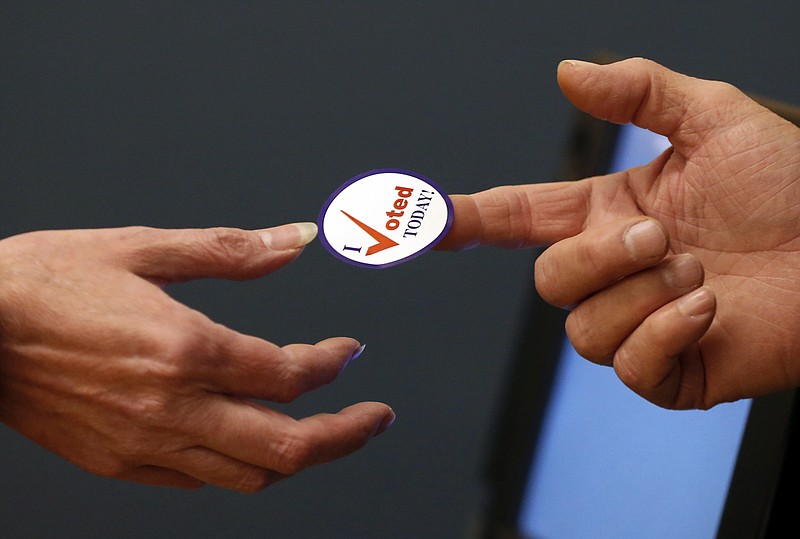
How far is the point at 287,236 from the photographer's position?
110 cm

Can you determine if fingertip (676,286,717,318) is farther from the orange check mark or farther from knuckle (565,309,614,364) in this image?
the orange check mark

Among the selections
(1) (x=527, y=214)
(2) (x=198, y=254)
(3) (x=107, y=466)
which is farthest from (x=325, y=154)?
(3) (x=107, y=466)

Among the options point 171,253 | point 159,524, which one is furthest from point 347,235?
point 159,524

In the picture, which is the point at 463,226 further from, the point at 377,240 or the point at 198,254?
the point at 198,254

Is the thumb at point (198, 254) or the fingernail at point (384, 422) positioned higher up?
the thumb at point (198, 254)

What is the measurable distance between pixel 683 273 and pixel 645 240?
72mm

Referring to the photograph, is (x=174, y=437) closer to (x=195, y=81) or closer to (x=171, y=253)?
(x=171, y=253)

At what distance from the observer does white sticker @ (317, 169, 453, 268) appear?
1146 mm

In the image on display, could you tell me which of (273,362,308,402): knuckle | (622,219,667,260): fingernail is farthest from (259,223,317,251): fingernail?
(622,219,667,260): fingernail

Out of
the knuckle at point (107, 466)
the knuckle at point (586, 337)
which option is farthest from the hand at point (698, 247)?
the knuckle at point (107, 466)

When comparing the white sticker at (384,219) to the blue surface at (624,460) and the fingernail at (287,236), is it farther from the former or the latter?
the blue surface at (624,460)

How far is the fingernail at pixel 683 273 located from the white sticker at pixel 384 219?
0.30 meters

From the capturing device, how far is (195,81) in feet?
8.28

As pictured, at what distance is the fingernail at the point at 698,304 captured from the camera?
989 mm
